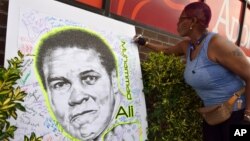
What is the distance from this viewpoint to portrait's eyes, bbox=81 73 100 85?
2936mm

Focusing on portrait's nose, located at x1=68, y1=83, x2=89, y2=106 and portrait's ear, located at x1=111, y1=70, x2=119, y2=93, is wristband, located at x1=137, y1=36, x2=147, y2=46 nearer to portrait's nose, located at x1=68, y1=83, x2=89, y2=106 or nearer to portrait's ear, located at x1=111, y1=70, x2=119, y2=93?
portrait's ear, located at x1=111, y1=70, x2=119, y2=93

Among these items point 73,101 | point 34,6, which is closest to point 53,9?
point 34,6

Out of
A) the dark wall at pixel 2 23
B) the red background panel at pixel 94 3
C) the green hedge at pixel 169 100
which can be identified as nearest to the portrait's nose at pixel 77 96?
the dark wall at pixel 2 23

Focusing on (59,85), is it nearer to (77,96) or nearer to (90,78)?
(77,96)

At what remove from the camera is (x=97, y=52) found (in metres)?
3.12

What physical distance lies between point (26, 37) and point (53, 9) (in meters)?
0.37

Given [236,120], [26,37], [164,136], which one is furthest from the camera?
[164,136]

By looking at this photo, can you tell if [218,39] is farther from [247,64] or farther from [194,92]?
[194,92]

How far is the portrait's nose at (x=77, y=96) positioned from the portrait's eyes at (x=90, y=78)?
0.07 meters

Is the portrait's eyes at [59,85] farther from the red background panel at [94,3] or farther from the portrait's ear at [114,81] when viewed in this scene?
the red background panel at [94,3]

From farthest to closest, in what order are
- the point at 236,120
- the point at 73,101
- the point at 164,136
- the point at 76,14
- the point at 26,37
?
1. the point at 164,136
2. the point at 236,120
3. the point at 76,14
4. the point at 73,101
5. the point at 26,37

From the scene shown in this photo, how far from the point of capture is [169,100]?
368 centimetres

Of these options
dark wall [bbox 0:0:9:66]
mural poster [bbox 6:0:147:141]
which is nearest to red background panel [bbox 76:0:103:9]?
mural poster [bbox 6:0:147:141]

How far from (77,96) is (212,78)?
1.16 metres
